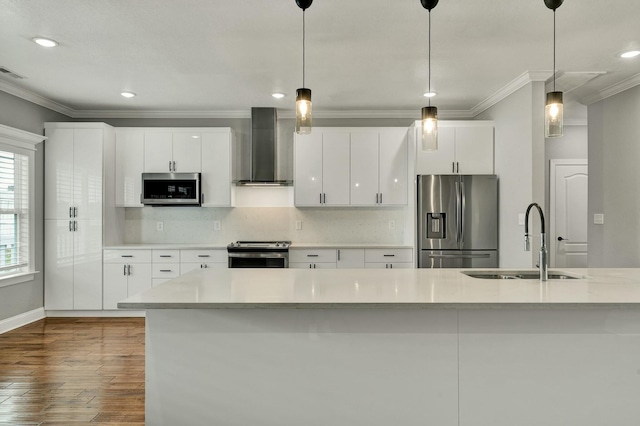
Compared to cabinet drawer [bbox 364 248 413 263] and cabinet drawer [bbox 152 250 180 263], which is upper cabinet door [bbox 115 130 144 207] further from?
cabinet drawer [bbox 364 248 413 263]

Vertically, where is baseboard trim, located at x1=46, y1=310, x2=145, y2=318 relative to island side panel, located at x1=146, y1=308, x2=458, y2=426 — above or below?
below

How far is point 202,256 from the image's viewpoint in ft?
17.1

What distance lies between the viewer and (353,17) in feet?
9.69

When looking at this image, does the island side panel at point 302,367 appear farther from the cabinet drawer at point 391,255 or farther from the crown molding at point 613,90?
the crown molding at point 613,90

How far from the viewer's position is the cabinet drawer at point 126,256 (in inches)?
204

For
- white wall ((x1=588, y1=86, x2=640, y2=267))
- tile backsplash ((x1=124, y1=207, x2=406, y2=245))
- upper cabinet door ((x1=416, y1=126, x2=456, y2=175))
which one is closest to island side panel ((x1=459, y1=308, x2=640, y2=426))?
white wall ((x1=588, y1=86, x2=640, y2=267))

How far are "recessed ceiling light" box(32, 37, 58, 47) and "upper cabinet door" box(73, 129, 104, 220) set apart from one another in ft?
5.98

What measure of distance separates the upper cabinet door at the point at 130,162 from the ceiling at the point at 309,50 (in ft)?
1.46

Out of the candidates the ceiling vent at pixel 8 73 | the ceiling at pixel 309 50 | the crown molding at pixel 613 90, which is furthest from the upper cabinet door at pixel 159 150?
the crown molding at pixel 613 90

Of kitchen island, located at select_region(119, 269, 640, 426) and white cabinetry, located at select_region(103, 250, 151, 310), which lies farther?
white cabinetry, located at select_region(103, 250, 151, 310)

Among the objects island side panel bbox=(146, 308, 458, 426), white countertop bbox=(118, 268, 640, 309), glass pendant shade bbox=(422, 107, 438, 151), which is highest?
glass pendant shade bbox=(422, 107, 438, 151)

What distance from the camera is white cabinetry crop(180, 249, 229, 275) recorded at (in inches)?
204

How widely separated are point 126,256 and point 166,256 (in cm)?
47

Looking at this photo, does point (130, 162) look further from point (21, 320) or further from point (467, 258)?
point (467, 258)
